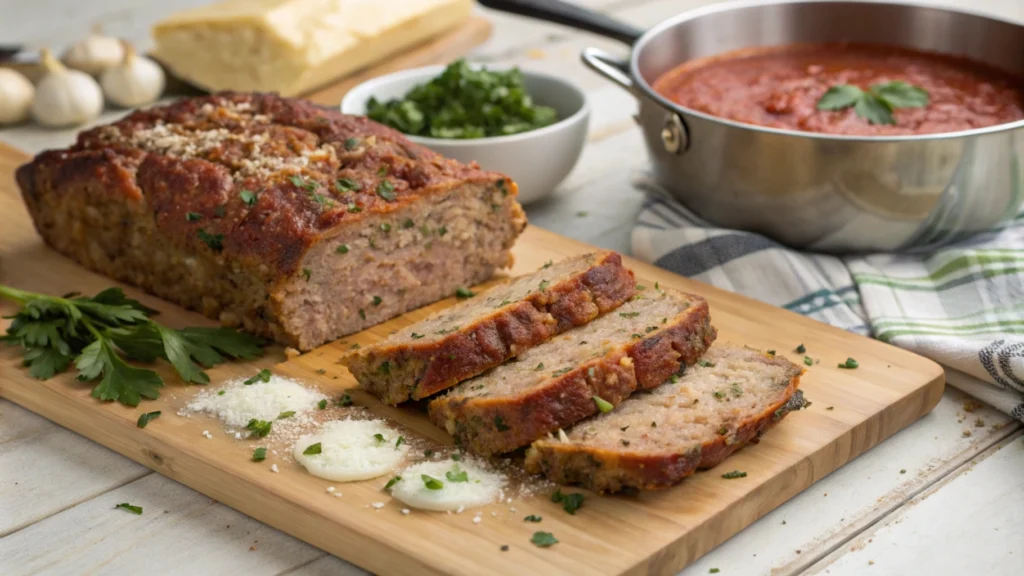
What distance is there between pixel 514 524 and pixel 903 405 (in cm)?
164

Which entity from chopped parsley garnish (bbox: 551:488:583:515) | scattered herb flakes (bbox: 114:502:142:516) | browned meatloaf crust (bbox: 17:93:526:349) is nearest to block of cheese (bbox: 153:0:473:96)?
browned meatloaf crust (bbox: 17:93:526:349)

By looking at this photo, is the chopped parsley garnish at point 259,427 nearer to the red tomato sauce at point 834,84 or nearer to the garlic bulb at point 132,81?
the red tomato sauce at point 834,84

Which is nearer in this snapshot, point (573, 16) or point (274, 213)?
point (274, 213)

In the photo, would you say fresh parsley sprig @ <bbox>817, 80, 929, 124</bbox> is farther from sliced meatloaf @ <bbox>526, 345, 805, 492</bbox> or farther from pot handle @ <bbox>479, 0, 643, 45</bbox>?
sliced meatloaf @ <bbox>526, 345, 805, 492</bbox>

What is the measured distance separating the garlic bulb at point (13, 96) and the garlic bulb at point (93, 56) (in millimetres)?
371

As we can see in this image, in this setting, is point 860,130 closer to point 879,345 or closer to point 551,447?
point 879,345

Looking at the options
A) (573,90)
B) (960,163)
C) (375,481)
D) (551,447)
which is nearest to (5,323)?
(375,481)

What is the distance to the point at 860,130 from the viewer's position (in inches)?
219

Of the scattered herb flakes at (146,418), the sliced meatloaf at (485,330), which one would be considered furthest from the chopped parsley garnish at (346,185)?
the scattered herb flakes at (146,418)

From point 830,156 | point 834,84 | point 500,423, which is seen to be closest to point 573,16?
point 834,84

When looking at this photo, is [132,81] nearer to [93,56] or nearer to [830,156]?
[93,56]

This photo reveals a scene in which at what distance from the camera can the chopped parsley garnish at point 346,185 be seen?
4988mm

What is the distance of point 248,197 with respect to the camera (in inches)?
195

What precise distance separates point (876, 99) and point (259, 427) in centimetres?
330
